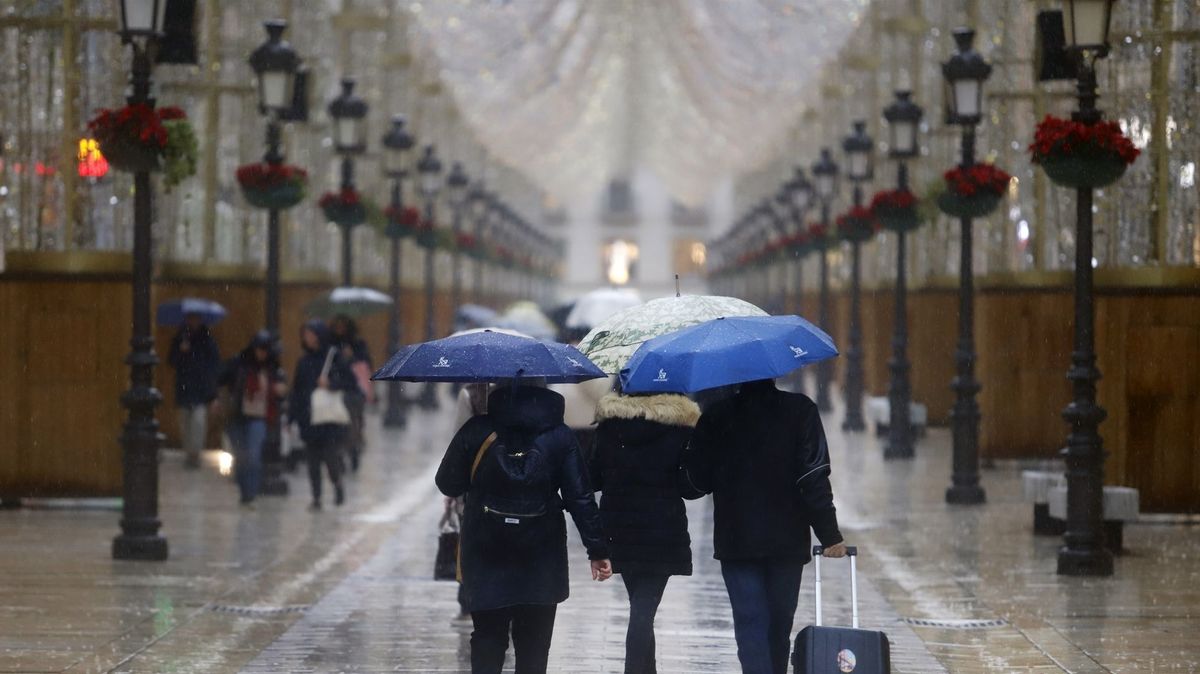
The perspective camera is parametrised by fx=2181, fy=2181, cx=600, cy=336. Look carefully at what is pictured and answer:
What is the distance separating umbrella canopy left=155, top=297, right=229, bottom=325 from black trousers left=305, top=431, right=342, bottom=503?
4223mm

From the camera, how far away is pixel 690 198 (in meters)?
109

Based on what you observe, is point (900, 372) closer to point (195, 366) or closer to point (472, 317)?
point (195, 366)

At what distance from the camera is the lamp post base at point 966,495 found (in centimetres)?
2014

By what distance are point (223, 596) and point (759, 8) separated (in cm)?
3285

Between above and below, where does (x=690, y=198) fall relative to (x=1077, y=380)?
above

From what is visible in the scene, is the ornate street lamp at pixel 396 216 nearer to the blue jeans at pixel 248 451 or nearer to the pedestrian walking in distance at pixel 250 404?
the pedestrian walking in distance at pixel 250 404

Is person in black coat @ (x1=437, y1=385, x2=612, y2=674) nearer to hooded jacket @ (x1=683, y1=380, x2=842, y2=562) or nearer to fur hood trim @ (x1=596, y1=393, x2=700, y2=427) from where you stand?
hooded jacket @ (x1=683, y1=380, x2=842, y2=562)

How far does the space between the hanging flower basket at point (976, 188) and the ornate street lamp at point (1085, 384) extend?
5813 mm

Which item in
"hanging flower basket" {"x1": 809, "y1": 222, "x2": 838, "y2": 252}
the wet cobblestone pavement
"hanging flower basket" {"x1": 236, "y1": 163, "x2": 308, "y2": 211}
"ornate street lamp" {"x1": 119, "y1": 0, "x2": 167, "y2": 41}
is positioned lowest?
the wet cobblestone pavement

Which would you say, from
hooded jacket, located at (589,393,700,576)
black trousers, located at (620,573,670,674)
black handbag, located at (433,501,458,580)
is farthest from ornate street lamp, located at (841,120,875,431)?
black trousers, located at (620,573,670,674)

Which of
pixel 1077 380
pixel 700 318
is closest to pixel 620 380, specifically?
pixel 700 318

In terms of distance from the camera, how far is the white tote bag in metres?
19.4

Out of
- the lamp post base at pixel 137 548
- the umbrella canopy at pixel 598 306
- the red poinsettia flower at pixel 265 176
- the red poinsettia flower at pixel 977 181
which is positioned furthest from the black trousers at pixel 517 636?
the umbrella canopy at pixel 598 306

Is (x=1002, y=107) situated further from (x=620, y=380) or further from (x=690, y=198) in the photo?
(x=690, y=198)
